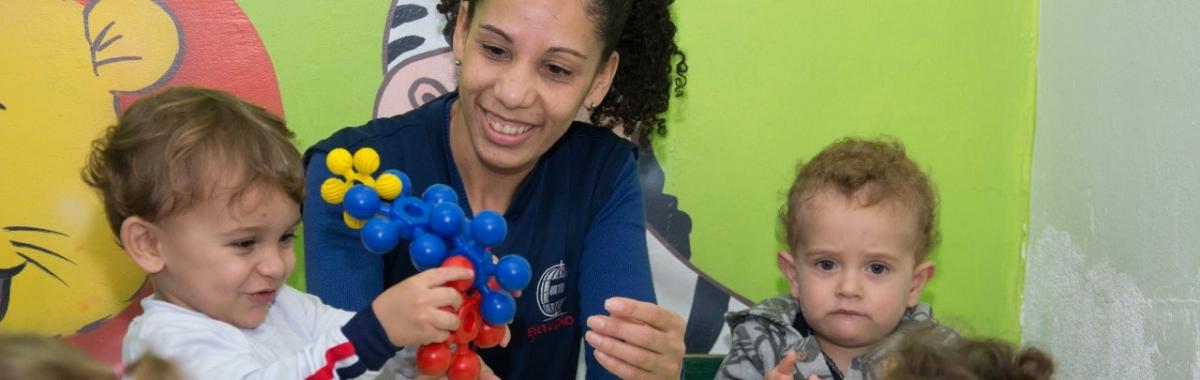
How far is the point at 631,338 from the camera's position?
153 cm

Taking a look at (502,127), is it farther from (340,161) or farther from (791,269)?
(791,269)

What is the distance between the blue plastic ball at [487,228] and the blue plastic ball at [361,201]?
0.35 feet

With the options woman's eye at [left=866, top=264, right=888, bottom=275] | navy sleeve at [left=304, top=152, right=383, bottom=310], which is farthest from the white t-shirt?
woman's eye at [left=866, top=264, right=888, bottom=275]

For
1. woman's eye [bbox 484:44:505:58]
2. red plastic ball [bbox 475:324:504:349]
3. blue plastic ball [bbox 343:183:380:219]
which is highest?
woman's eye [bbox 484:44:505:58]

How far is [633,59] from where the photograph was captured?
1.97 m

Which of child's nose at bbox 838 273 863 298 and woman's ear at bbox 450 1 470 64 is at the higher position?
woman's ear at bbox 450 1 470 64

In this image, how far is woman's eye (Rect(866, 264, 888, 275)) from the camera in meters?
1.85

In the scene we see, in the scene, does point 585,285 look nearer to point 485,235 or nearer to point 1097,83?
point 485,235

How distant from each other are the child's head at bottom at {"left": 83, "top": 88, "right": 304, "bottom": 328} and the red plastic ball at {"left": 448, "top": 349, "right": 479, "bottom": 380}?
0.23 metres

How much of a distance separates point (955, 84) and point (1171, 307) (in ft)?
2.11

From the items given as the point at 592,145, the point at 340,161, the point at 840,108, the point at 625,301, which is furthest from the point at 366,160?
the point at 840,108

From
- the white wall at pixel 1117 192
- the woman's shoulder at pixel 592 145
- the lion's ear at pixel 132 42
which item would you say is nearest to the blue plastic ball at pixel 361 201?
the woman's shoulder at pixel 592 145

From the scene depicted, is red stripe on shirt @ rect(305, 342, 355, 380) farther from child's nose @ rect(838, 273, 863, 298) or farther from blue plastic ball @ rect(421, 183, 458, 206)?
child's nose @ rect(838, 273, 863, 298)

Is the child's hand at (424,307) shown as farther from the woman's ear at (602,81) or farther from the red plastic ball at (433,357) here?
the woman's ear at (602,81)
